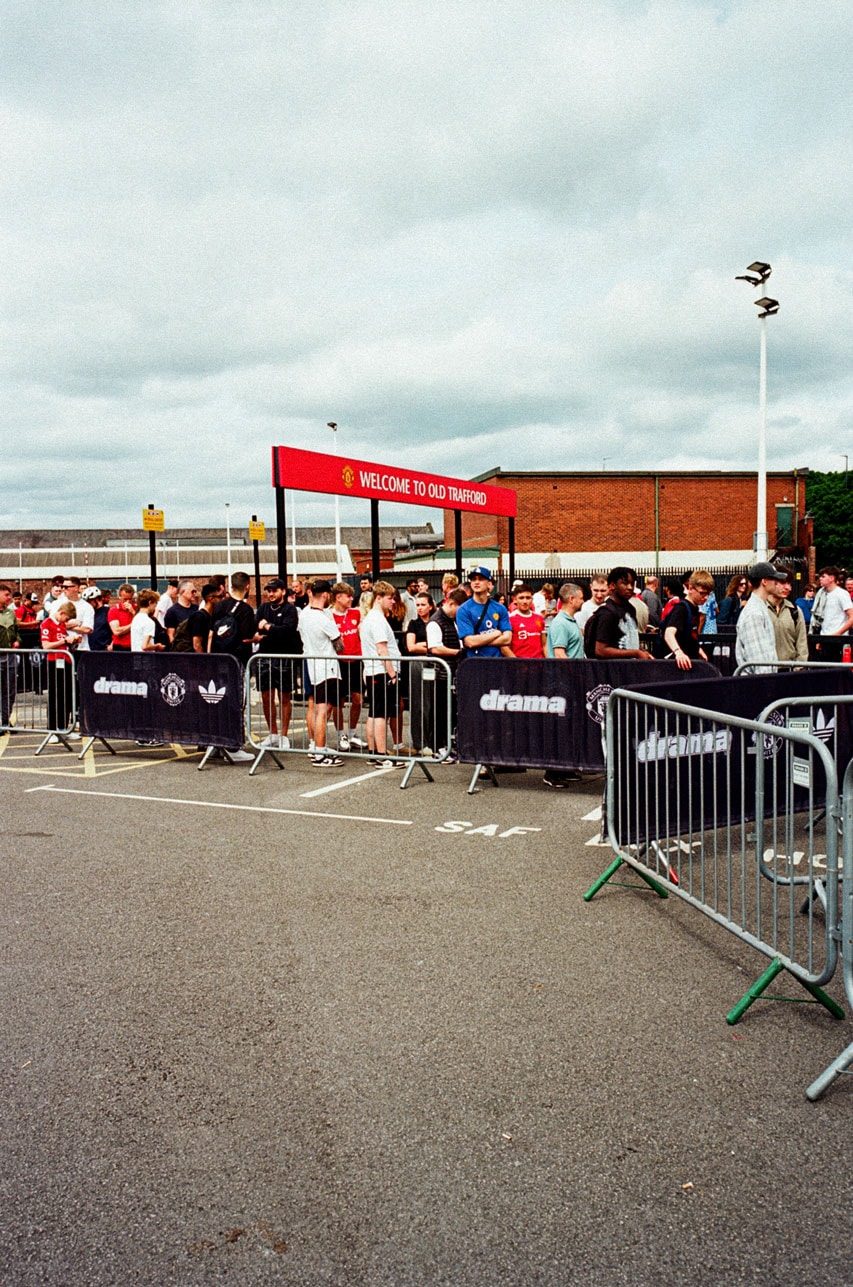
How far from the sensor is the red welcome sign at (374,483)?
1371cm

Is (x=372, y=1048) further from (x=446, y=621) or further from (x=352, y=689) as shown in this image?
(x=352, y=689)

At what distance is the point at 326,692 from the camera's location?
10.3m

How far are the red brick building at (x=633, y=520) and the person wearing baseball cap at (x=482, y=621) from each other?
43.7 m

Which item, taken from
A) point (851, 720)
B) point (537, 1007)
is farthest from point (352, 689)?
point (537, 1007)

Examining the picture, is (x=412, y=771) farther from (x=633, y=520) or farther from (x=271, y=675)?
(x=633, y=520)

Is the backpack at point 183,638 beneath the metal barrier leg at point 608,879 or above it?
above

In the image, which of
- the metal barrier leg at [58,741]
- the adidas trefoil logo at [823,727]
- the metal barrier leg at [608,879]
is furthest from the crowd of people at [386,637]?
the metal barrier leg at [608,879]

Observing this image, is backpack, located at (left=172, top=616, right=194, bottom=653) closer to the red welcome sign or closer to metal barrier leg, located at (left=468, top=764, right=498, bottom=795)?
the red welcome sign

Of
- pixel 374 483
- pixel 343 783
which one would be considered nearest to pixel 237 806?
pixel 343 783

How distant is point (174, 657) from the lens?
33.6 feet

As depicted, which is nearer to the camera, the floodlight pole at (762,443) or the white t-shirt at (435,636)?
the white t-shirt at (435,636)

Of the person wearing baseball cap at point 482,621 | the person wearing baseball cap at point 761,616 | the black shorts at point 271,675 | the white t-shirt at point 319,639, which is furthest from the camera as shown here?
the black shorts at point 271,675

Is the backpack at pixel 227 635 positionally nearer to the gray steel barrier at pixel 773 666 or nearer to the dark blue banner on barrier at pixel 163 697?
the dark blue banner on barrier at pixel 163 697

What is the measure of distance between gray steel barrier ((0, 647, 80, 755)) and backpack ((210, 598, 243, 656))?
1798 millimetres
